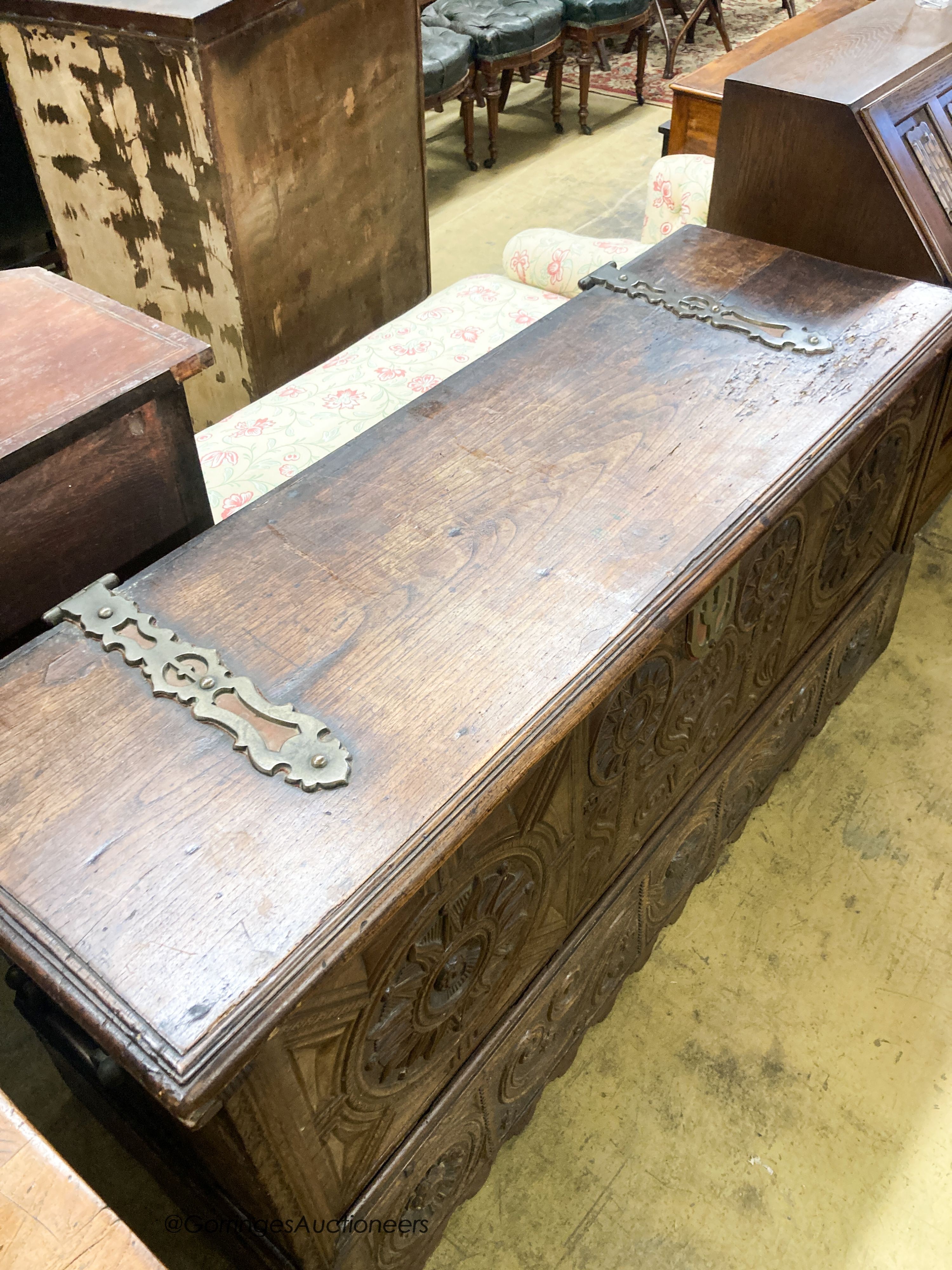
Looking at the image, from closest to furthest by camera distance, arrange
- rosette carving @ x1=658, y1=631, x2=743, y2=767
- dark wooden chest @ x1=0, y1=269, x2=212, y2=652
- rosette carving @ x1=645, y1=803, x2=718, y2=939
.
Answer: dark wooden chest @ x1=0, y1=269, x2=212, y2=652 → rosette carving @ x1=658, y1=631, x2=743, y2=767 → rosette carving @ x1=645, y1=803, x2=718, y2=939

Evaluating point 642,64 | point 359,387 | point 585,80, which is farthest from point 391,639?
point 642,64

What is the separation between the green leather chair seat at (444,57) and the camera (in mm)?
4008

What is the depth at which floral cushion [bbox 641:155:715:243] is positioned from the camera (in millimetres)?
2508

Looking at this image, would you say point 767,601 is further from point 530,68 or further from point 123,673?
point 530,68

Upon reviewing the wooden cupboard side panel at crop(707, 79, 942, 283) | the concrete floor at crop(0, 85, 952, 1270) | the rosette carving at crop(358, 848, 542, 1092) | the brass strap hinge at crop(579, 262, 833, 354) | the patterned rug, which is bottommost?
the concrete floor at crop(0, 85, 952, 1270)

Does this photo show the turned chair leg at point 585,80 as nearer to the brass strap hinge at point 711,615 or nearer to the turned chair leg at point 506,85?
the turned chair leg at point 506,85

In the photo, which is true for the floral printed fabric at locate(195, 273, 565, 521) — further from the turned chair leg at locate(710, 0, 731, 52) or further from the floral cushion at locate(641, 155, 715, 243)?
the turned chair leg at locate(710, 0, 731, 52)

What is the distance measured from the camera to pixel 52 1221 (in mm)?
729

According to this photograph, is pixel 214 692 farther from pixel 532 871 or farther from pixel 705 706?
pixel 705 706

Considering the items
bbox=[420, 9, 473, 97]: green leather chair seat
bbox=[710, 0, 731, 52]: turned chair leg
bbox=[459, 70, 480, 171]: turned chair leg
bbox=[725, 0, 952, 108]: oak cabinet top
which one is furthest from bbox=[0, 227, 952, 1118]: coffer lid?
bbox=[710, 0, 731, 52]: turned chair leg

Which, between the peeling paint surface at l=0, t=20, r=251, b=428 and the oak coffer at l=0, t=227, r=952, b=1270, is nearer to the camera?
the oak coffer at l=0, t=227, r=952, b=1270

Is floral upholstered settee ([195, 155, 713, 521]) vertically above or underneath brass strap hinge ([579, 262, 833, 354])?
underneath

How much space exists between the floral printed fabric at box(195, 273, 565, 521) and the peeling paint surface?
377 mm

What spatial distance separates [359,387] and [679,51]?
4.83 m
